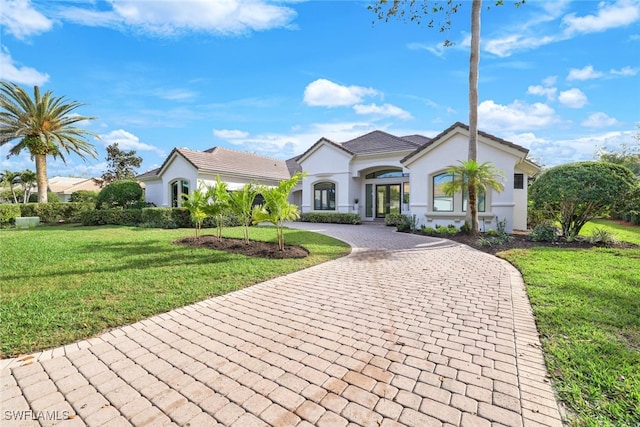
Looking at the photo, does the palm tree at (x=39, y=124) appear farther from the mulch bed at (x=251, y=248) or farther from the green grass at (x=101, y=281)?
the mulch bed at (x=251, y=248)

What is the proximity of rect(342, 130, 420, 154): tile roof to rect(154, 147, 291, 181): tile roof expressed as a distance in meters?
8.26

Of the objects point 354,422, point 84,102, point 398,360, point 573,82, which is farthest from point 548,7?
point 84,102

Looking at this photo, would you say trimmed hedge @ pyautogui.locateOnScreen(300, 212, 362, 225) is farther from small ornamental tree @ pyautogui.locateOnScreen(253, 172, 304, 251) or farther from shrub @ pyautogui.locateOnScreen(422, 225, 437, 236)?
small ornamental tree @ pyautogui.locateOnScreen(253, 172, 304, 251)

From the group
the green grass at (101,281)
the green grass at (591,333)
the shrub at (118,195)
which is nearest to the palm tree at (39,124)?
the shrub at (118,195)

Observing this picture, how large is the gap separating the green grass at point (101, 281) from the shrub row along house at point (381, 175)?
22.8ft

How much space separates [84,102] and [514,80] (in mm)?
32284

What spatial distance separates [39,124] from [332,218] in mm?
24499

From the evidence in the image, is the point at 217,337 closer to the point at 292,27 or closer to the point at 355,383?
the point at 355,383

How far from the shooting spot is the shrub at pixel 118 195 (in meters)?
22.6

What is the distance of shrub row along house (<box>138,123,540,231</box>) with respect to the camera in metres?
15.2

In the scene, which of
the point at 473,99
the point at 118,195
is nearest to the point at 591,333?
the point at 473,99

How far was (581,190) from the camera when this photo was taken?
11.5 m

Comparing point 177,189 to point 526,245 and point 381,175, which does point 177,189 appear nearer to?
point 381,175

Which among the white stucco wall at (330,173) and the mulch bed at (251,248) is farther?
the white stucco wall at (330,173)
